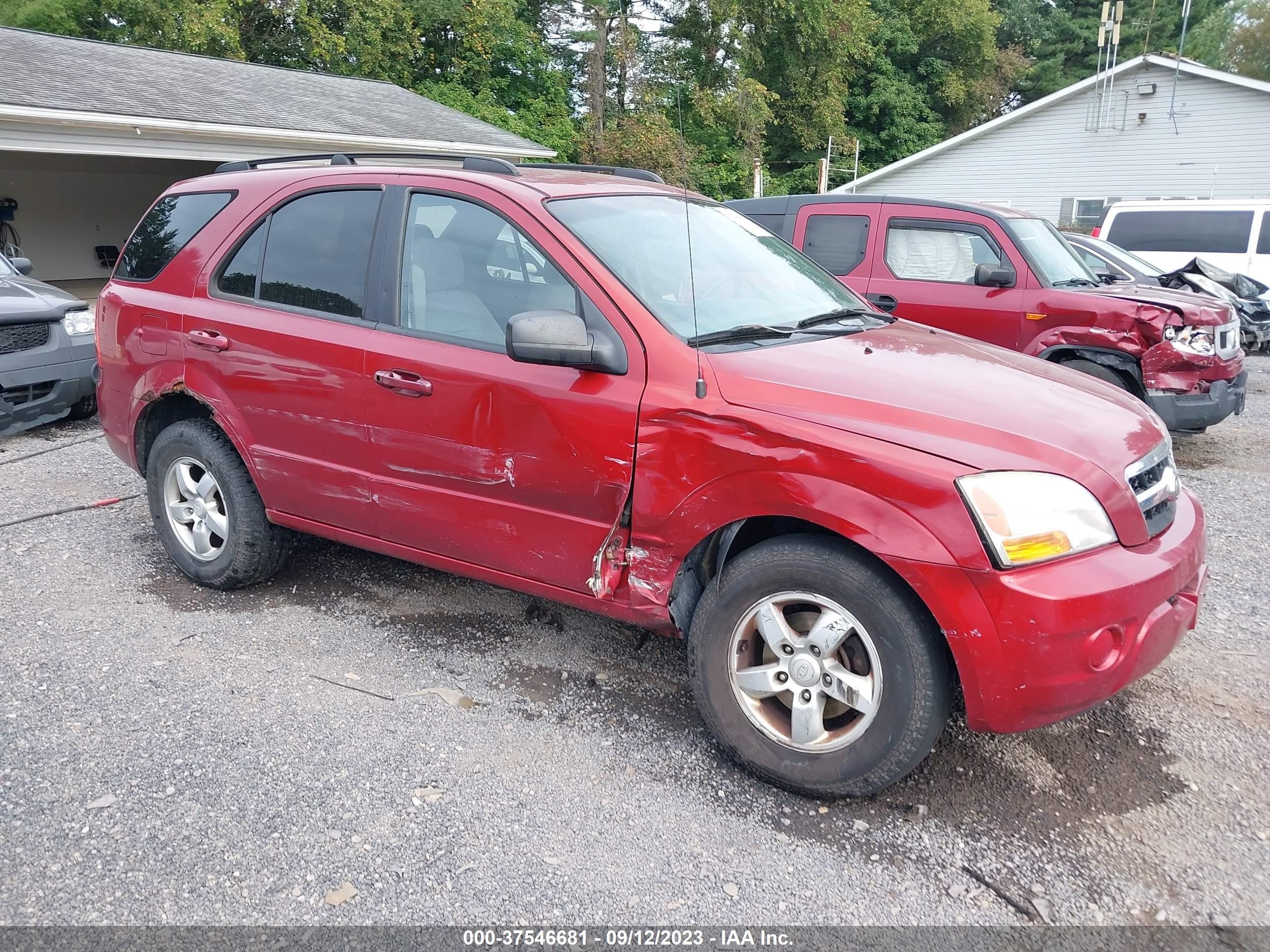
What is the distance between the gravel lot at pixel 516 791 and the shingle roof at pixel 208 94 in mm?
10964

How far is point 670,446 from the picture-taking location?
292cm

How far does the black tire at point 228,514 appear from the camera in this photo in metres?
4.13

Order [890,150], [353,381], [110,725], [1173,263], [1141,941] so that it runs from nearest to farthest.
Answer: [1141,941]
[110,725]
[353,381]
[1173,263]
[890,150]

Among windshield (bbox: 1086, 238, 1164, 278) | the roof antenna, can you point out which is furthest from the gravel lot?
windshield (bbox: 1086, 238, 1164, 278)

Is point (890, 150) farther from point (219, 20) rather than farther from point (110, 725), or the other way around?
point (110, 725)

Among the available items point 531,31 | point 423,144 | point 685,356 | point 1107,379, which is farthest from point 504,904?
point 531,31

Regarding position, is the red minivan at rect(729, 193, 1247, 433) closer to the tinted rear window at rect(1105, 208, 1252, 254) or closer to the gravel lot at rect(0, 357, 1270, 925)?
the gravel lot at rect(0, 357, 1270, 925)

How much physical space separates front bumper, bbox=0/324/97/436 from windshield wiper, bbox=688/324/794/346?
5.77m

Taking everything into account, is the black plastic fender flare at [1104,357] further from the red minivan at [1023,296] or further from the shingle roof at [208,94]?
the shingle roof at [208,94]

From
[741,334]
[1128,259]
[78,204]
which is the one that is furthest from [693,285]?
[78,204]

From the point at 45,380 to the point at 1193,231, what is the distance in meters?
14.8

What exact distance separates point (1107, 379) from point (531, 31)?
89.4 ft

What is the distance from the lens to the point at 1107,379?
6805 millimetres

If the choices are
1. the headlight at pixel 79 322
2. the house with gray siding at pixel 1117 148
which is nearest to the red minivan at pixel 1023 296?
the headlight at pixel 79 322
